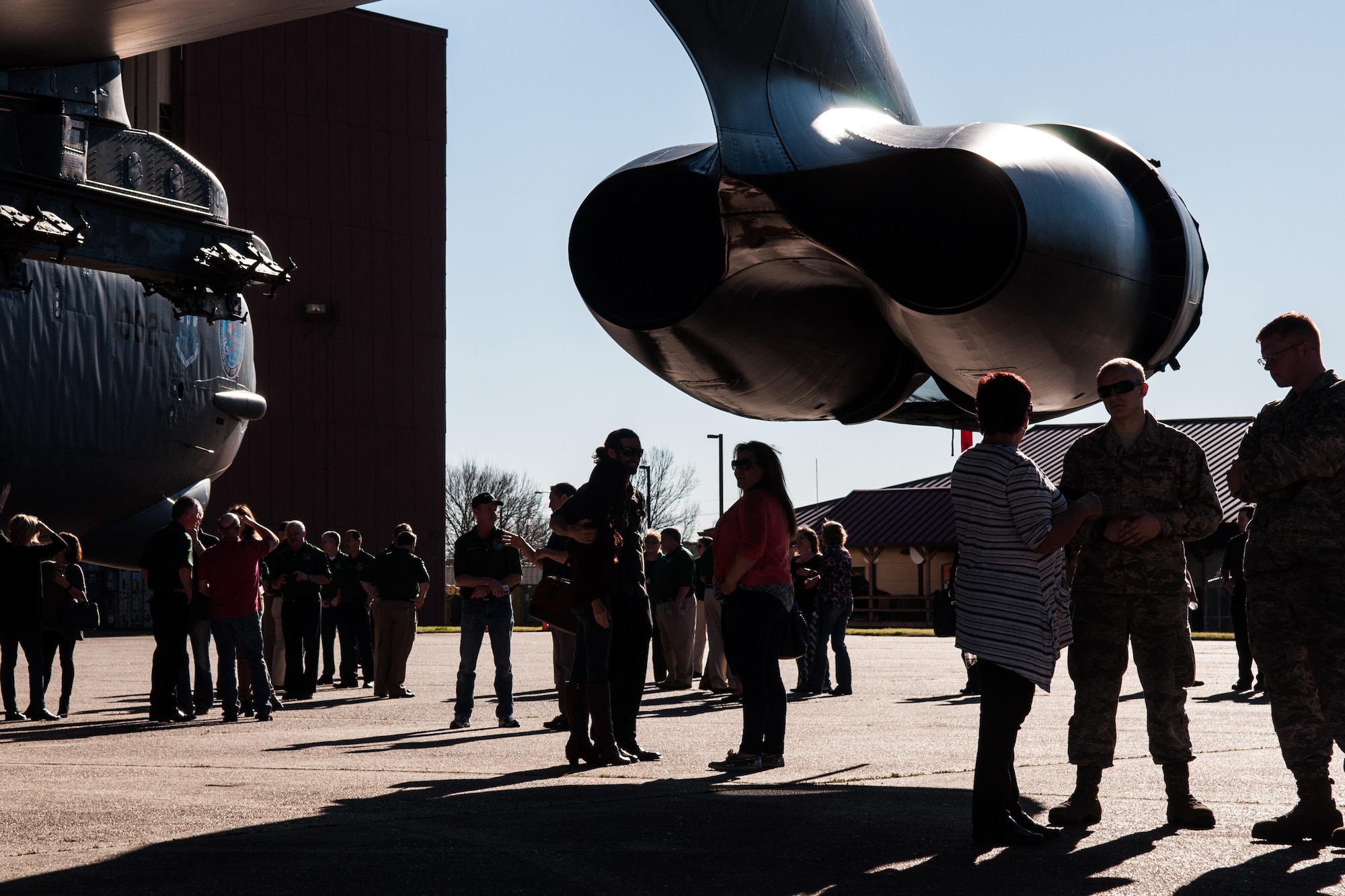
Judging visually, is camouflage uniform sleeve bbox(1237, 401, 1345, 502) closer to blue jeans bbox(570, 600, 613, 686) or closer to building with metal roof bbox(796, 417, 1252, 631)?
blue jeans bbox(570, 600, 613, 686)

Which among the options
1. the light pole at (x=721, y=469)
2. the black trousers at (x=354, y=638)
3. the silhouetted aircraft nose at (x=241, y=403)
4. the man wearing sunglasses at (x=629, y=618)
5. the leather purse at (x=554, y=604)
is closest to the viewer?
the man wearing sunglasses at (x=629, y=618)

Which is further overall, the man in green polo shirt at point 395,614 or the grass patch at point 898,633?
the grass patch at point 898,633

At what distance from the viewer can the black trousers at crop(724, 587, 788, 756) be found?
8.55 meters

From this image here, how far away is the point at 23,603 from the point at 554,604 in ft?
17.5

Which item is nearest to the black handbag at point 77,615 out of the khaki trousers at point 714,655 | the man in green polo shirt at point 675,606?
the man in green polo shirt at point 675,606

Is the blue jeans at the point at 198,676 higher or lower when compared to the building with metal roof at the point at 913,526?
lower

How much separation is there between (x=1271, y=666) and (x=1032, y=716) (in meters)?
5.74

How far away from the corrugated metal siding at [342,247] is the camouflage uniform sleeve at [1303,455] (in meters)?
38.6

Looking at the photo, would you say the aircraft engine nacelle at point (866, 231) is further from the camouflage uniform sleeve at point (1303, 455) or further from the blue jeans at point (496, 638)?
the blue jeans at point (496, 638)

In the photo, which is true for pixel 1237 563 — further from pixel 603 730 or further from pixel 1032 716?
pixel 603 730

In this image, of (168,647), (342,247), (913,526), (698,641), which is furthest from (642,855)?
(342,247)

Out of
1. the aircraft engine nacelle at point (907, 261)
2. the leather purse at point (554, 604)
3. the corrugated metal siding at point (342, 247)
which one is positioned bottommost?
the leather purse at point (554, 604)

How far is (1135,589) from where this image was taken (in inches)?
244

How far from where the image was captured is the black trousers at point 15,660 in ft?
40.8
